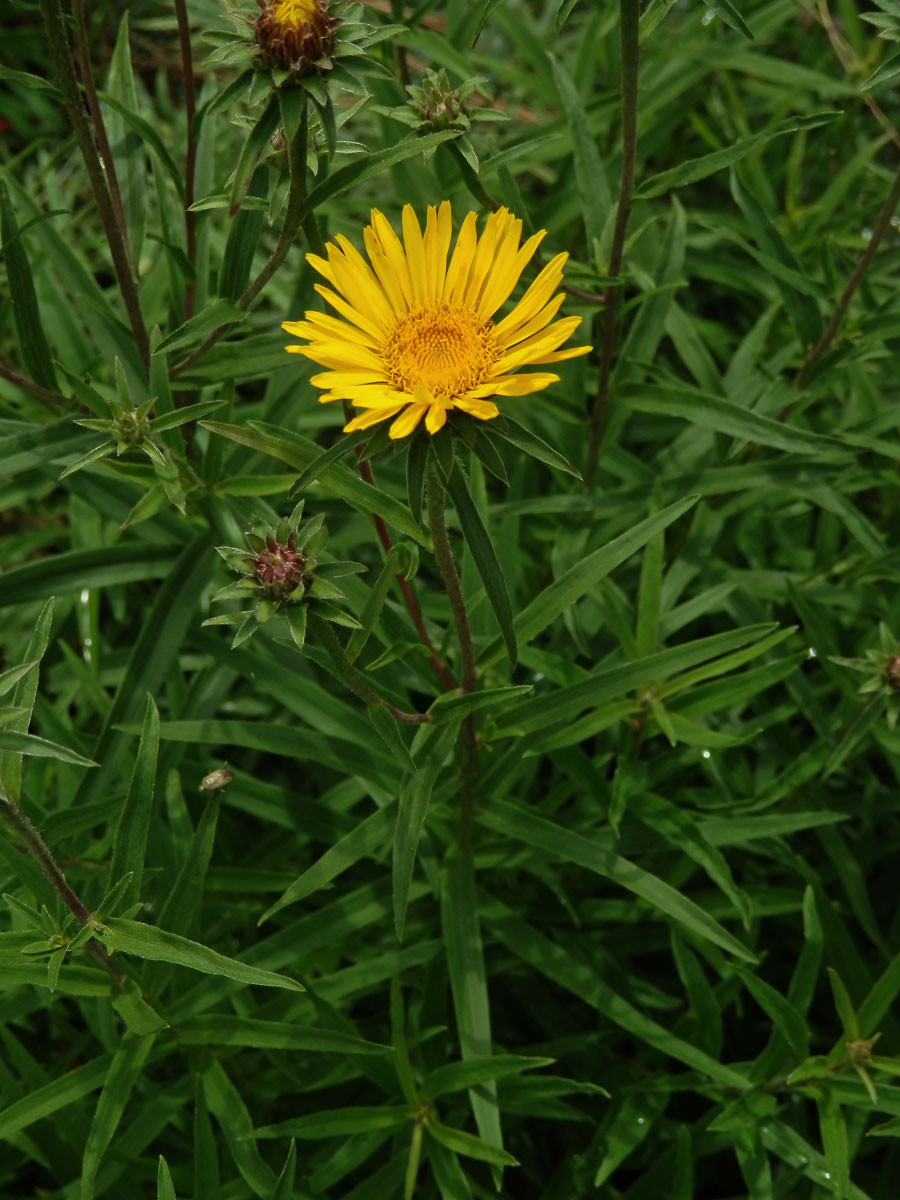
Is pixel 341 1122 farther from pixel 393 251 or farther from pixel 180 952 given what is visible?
pixel 393 251

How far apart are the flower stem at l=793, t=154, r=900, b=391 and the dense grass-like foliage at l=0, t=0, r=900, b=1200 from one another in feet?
0.05

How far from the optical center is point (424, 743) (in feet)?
6.03

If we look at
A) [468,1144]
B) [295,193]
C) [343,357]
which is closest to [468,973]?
[468,1144]

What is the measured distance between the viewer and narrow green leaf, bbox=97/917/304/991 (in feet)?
5.26

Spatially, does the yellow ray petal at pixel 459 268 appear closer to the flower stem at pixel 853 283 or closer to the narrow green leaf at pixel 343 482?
the narrow green leaf at pixel 343 482

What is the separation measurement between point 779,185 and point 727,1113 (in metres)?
2.79

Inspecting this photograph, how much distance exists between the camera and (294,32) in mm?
1449

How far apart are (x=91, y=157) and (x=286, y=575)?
2.99 ft

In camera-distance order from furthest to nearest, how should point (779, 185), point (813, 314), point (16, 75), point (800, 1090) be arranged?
1. point (779, 185)
2. point (813, 314)
3. point (800, 1090)
4. point (16, 75)

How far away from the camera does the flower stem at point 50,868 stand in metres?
1.47

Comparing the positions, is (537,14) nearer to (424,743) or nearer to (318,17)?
(318,17)

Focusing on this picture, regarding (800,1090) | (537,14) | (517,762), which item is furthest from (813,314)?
(537,14)

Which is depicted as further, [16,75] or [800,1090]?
[800,1090]

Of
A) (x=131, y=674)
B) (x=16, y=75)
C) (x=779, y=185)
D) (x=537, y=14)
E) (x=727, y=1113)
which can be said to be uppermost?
(x=537, y=14)
